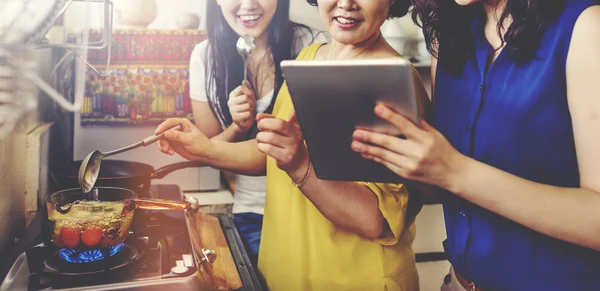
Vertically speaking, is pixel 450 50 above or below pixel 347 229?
above

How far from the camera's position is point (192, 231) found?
1.21m

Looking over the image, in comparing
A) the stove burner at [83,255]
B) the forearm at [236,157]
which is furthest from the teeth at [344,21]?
the stove burner at [83,255]

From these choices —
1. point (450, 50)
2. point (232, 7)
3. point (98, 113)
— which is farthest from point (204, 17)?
point (450, 50)

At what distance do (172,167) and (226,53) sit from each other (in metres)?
0.34

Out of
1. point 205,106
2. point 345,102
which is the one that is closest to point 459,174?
point 345,102

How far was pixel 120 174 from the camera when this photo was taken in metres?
1.37

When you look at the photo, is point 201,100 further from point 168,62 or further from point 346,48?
point 346,48

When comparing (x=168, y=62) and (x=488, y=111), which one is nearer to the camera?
(x=488, y=111)

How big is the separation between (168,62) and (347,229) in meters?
0.69

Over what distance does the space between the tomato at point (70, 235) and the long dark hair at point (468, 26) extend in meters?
0.78

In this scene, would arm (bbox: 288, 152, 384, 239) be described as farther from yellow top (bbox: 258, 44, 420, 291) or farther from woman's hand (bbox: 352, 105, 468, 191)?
woman's hand (bbox: 352, 105, 468, 191)

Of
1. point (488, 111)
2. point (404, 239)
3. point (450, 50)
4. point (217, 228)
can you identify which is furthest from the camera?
point (217, 228)

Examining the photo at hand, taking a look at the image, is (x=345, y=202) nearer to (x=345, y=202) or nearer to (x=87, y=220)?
(x=345, y=202)

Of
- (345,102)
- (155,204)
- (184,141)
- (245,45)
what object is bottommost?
(155,204)
